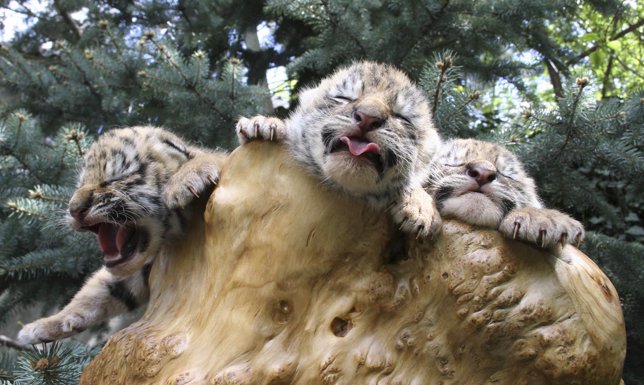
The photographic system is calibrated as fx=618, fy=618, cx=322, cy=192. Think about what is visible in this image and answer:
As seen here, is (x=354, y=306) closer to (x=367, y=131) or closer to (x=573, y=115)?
(x=367, y=131)

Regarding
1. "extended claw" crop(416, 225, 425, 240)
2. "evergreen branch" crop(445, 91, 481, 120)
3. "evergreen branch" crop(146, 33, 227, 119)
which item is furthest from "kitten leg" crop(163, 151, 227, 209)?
"evergreen branch" crop(146, 33, 227, 119)

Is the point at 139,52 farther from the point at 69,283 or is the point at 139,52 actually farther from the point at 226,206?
the point at 226,206

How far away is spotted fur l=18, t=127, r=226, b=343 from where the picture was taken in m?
2.69

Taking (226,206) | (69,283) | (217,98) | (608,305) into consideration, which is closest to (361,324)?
(226,206)

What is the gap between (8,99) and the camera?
521cm

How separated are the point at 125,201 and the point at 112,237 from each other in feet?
0.74

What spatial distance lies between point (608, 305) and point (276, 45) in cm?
453

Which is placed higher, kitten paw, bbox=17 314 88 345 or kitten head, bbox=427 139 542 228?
kitten head, bbox=427 139 542 228

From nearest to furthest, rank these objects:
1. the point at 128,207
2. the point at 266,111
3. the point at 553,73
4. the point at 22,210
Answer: the point at 128,207 → the point at 22,210 → the point at 266,111 → the point at 553,73

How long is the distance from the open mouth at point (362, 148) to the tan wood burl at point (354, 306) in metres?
0.16

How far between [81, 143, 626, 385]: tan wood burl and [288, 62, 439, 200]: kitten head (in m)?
0.12

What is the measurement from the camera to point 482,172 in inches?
103

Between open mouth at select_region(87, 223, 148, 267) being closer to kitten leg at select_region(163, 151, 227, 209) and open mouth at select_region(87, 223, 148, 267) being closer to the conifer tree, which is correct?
kitten leg at select_region(163, 151, 227, 209)

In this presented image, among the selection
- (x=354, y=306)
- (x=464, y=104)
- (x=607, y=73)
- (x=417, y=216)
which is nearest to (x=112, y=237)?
(x=354, y=306)
